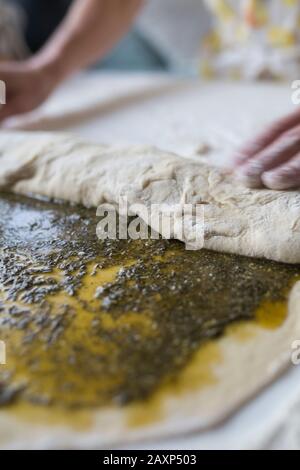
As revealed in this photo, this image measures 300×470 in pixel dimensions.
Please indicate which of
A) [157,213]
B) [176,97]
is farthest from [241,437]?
[176,97]

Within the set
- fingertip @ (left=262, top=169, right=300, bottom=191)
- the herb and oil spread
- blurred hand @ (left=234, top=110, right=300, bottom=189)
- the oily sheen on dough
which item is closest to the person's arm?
the oily sheen on dough

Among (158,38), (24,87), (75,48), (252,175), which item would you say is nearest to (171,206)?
(252,175)

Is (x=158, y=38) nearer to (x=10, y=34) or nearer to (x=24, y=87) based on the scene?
(x=10, y=34)

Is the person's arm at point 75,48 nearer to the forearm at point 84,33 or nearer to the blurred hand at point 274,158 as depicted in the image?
the forearm at point 84,33

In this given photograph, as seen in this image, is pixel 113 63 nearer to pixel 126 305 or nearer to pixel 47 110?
pixel 47 110

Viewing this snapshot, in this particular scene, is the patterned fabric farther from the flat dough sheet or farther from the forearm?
the flat dough sheet

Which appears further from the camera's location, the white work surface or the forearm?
the forearm

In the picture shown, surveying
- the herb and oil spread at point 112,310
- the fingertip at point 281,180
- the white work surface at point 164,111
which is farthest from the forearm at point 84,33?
the fingertip at point 281,180
